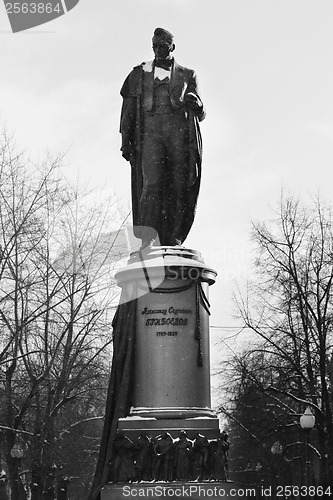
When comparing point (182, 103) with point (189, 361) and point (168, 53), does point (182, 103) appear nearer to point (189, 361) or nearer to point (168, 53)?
point (168, 53)

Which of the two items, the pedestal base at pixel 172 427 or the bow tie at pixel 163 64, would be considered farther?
the bow tie at pixel 163 64

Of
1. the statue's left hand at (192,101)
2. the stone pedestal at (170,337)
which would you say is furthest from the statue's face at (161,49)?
the stone pedestal at (170,337)

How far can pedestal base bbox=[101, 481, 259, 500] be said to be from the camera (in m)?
9.47

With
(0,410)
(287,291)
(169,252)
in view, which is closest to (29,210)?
(0,410)

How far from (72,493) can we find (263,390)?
44144 mm

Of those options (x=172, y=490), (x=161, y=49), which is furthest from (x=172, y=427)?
(x=161, y=49)

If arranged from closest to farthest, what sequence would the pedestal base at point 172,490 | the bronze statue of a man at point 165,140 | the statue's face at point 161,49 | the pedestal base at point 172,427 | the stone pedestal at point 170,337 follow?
1. the pedestal base at point 172,490
2. the pedestal base at point 172,427
3. the stone pedestal at point 170,337
4. the bronze statue of a man at point 165,140
5. the statue's face at point 161,49

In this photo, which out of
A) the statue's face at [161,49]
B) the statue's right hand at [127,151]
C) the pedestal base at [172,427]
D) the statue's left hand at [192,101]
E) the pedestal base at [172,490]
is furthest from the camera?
the statue's right hand at [127,151]

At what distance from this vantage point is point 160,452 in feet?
31.7

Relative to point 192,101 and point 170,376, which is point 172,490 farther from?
point 192,101

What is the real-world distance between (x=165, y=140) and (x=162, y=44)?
4.12ft

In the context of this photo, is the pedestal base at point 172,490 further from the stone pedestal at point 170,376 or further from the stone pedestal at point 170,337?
the stone pedestal at point 170,337

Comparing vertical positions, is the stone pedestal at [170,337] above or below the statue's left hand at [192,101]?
below

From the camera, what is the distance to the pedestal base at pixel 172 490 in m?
9.47
